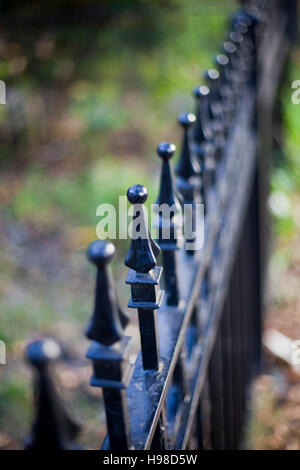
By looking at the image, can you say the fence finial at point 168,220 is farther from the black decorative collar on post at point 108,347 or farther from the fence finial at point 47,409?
the fence finial at point 47,409

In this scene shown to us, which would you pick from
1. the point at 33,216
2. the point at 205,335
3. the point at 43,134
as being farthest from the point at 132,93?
the point at 205,335

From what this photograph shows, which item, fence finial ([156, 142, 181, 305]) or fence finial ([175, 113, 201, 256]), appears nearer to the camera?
fence finial ([156, 142, 181, 305])

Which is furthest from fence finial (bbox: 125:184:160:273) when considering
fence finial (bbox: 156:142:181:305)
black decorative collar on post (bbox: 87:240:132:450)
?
fence finial (bbox: 156:142:181:305)

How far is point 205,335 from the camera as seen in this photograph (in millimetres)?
1716

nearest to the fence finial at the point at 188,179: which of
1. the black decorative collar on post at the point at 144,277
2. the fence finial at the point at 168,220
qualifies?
the fence finial at the point at 168,220

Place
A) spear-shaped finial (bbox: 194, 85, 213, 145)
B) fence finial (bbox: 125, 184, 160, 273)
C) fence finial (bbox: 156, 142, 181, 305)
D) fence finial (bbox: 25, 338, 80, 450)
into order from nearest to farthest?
fence finial (bbox: 25, 338, 80, 450)
fence finial (bbox: 125, 184, 160, 273)
fence finial (bbox: 156, 142, 181, 305)
spear-shaped finial (bbox: 194, 85, 213, 145)

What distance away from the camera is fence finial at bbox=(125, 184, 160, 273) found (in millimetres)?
961

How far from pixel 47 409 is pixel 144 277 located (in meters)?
0.42

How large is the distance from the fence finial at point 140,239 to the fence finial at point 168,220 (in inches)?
10.1

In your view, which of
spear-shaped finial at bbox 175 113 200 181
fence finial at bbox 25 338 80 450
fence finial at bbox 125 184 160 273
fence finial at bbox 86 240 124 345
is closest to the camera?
fence finial at bbox 25 338 80 450

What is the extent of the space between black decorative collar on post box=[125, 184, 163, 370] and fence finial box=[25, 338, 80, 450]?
34 cm

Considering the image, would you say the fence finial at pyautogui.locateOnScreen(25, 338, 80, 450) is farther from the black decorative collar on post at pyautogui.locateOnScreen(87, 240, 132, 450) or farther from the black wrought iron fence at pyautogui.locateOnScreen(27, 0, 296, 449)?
the black decorative collar on post at pyautogui.locateOnScreen(87, 240, 132, 450)

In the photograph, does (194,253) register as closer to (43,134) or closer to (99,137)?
(99,137)

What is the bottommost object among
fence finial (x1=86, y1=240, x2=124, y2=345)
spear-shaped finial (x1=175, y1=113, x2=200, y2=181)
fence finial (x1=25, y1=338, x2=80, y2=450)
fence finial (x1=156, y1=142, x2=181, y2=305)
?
fence finial (x1=25, y1=338, x2=80, y2=450)
